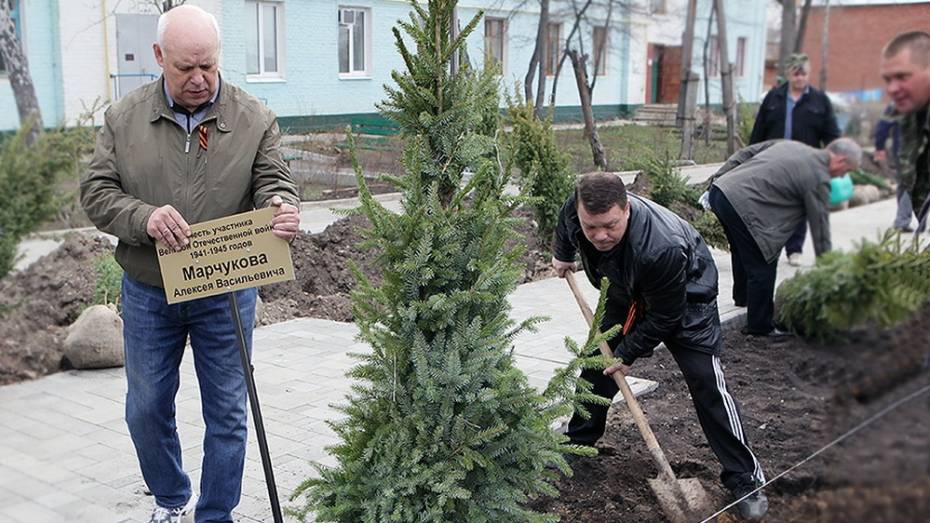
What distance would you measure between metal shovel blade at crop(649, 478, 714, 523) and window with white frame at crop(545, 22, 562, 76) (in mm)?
17908

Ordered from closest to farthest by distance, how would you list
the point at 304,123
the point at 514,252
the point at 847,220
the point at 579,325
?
the point at 847,220, the point at 514,252, the point at 579,325, the point at 304,123

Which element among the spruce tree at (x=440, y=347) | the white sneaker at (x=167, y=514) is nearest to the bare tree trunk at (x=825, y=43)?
the spruce tree at (x=440, y=347)

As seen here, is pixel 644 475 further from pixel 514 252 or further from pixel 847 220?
pixel 847 220

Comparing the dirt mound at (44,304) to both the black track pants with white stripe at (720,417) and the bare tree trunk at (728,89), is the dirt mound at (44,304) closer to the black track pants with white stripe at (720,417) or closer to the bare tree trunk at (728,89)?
the black track pants with white stripe at (720,417)

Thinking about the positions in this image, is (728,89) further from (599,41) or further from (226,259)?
(226,259)

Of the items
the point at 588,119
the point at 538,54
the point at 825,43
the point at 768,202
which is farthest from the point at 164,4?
the point at 825,43

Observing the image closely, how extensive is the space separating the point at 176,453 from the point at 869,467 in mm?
2885

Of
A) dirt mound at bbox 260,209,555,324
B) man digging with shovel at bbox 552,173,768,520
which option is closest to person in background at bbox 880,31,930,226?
man digging with shovel at bbox 552,173,768,520

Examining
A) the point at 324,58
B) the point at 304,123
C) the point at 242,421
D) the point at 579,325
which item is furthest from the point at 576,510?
the point at 324,58

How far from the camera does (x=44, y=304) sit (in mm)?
6805

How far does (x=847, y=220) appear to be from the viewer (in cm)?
168

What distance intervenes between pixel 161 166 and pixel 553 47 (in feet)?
64.6

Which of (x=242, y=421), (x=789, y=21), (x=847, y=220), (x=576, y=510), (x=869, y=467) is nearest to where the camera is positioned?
(x=869, y=467)

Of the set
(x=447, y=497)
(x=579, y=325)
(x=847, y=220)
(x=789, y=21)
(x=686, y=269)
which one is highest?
(x=789, y=21)
